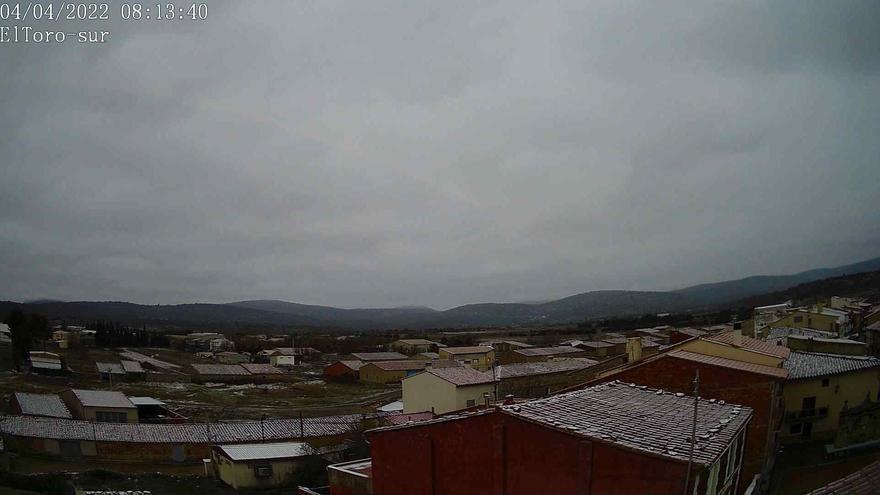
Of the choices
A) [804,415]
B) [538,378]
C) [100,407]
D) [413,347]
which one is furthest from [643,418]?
[413,347]

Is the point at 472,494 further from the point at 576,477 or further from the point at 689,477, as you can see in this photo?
the point at 689,477

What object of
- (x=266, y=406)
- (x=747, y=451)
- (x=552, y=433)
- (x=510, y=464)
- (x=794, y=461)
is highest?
(x=552, y=433)

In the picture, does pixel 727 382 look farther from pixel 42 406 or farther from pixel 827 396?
pixel 42 406

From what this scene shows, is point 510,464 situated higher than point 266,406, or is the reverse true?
point 510,464

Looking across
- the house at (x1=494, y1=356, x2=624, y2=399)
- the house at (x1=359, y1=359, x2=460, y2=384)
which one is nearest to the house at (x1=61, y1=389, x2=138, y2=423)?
the house at (x1=494, y1=356, x2=624, y2=399)

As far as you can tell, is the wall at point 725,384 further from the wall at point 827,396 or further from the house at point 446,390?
the house at point 446,390

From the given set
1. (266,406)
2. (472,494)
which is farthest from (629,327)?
(472,494)
